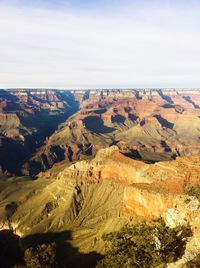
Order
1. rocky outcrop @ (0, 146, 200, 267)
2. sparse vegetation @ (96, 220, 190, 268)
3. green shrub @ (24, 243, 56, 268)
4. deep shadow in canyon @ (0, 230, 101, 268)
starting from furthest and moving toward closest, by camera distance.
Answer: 1. rocky outcrop @ (0, 146, 200, 267)
2. deep shadow in canyon @ (0, 230, 101, 268)
3. green shrub @ (24, 243, 56, 268)
4. sparse vegetation @ (96, 220, 190, 268)

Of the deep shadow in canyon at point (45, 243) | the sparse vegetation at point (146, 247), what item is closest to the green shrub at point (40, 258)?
the deep shadow in canyon at point (45, 243)

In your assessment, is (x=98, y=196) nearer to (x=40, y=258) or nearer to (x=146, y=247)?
(x=40, y=258)

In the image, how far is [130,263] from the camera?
47031mm

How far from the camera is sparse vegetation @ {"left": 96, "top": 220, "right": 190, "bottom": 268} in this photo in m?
45.7

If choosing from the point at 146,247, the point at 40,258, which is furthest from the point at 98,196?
the point at 146,247

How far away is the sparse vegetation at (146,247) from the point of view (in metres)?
45.7

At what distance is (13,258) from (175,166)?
40952mm

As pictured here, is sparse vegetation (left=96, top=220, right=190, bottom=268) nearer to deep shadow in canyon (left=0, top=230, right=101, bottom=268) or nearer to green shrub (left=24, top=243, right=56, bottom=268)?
green shrub (left=24, top=243, right=56, bottom=268)

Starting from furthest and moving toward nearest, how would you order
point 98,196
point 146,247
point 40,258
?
point 98,196
point 40,258
point 146,247

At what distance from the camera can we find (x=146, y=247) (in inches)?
1921

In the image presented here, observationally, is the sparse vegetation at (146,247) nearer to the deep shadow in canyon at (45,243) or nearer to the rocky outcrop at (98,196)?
the rocky outcrop at (98,196)

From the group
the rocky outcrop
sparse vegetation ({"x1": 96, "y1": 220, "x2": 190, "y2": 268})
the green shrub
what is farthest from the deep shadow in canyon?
sparse vegetation ({"x1": 96, "y1": 220, "x2": 190, "y2": 268})

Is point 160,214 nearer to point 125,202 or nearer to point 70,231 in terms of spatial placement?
point 125,202

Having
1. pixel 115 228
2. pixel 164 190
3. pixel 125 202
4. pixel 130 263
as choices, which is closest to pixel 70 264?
pixel 115 228
